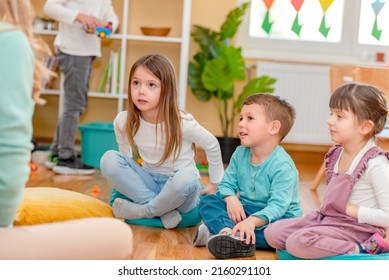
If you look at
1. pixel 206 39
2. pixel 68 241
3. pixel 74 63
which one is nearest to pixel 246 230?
pixel 68 241

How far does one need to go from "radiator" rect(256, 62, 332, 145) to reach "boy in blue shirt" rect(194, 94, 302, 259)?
8.01 feet

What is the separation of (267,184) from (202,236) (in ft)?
0.91

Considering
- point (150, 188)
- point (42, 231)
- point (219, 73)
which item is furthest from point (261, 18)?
point (42, 231)

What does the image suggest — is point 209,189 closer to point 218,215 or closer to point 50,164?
point 218,215

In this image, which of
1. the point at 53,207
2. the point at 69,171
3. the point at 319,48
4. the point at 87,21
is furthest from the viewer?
the point at 319,48

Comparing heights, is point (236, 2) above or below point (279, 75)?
above

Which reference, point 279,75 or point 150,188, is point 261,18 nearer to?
point 279,75

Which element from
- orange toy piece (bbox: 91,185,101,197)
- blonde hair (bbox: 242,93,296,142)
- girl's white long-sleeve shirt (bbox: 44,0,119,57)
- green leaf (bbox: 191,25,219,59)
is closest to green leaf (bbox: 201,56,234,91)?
green leaf (bbox: 191,25,219,59)

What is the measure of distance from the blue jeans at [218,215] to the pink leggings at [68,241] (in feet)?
2.68

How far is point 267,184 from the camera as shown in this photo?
7.54 feet

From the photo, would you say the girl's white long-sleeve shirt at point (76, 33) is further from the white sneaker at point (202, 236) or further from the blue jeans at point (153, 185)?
the white sneaker at point (202, 236)

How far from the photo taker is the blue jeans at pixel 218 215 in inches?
88.2

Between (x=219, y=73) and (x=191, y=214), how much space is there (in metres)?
2.04

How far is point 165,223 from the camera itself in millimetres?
2533
